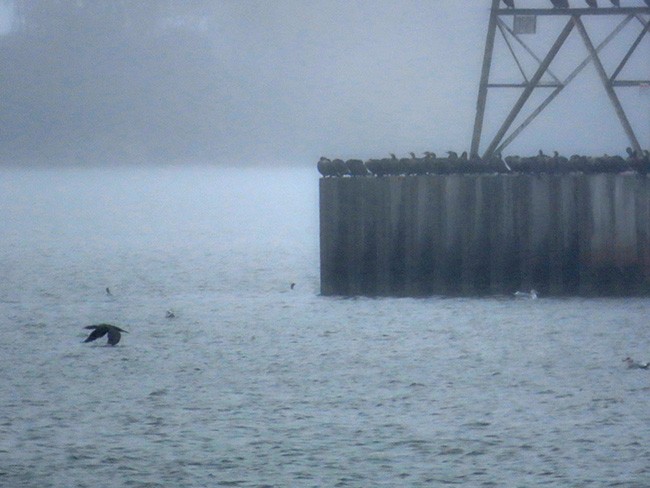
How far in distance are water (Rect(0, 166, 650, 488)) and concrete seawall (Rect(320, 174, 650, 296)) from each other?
58cm

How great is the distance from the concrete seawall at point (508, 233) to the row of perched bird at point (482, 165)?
0.51ft

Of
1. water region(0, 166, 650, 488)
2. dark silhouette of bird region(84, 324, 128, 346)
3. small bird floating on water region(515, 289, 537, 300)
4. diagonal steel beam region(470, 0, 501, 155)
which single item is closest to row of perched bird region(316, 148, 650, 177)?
diagonal steel beam region(470, 0, 501, 155)

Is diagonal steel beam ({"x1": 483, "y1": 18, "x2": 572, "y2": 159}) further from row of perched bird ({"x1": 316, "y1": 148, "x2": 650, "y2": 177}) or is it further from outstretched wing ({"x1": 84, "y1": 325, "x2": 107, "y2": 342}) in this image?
outstretched wing ({"x1": 84, "y1": 325, "x2": 107, "y2": 342})

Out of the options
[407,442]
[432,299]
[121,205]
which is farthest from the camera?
[121,205]

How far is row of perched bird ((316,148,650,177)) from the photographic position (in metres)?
16.9

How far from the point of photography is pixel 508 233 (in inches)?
664

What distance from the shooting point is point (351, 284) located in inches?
675

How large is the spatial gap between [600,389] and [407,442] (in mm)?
2464

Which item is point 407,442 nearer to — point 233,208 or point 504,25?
point 504,25

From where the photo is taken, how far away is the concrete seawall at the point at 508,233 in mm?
16828

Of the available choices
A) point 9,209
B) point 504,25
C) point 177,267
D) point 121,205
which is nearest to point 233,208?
point 121,205

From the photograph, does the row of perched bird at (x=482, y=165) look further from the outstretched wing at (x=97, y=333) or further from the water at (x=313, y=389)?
the outstretched wing at (x=97, y=333)

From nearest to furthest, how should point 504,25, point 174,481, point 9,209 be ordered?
point 174,481
point 504,25
point 9,209

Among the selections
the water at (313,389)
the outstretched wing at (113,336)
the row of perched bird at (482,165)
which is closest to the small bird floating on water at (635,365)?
the water at (313,389)
